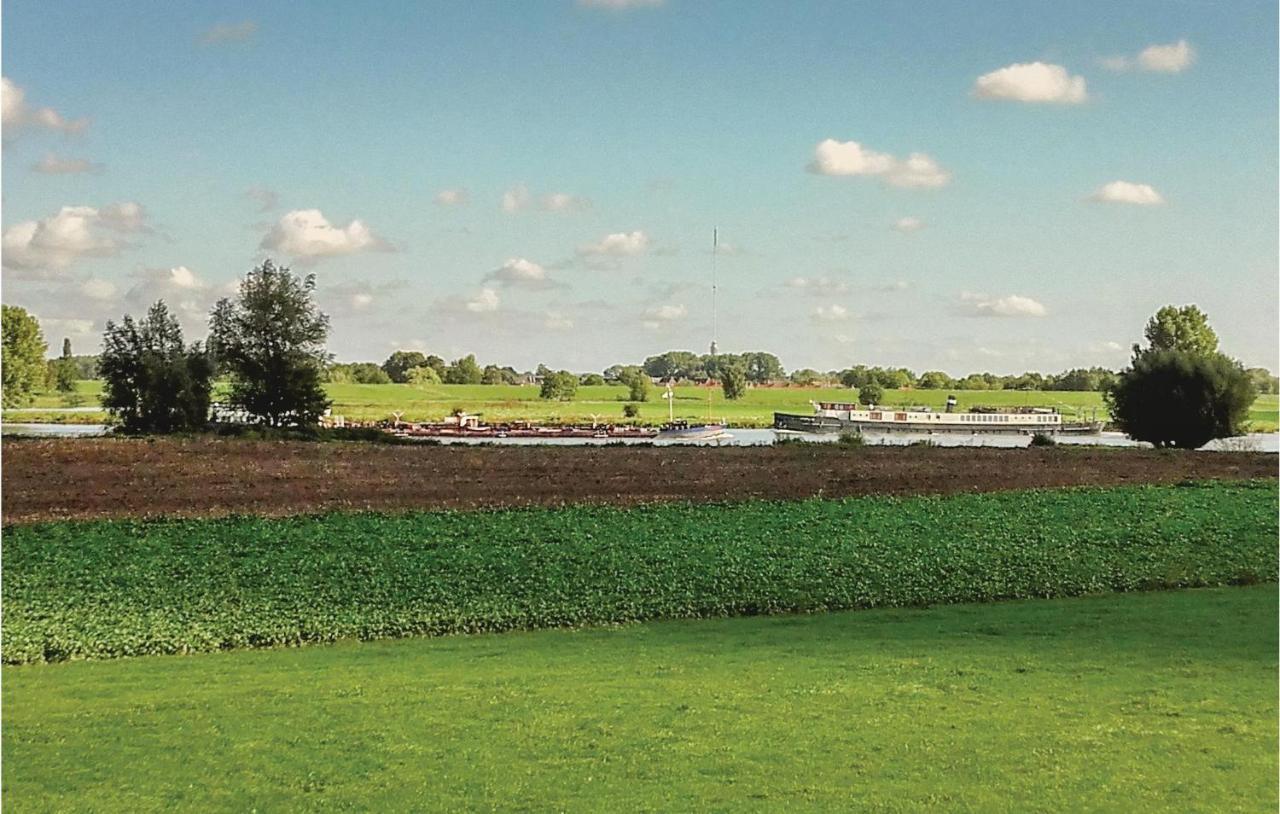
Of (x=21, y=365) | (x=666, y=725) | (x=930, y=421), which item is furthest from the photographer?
(x=930, y=421)

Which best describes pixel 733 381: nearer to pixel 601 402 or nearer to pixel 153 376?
pixel 601 402

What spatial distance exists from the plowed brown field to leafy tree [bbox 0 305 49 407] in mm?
13430

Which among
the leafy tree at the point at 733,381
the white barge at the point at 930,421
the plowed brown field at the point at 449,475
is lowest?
the plowed brown field at the point at 449,475

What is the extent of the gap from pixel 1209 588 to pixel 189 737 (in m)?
11.8

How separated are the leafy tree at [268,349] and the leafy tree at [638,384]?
12130mm

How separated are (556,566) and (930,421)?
70.7 feet

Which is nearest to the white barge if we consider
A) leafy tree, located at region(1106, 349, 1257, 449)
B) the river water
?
the river water

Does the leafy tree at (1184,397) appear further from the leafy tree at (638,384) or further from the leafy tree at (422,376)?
the leafy tree at (422,376)

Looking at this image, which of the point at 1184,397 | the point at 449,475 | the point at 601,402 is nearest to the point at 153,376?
the point at 449,475

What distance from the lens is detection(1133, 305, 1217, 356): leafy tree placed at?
121 ft

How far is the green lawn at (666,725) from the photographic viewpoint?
6.54m

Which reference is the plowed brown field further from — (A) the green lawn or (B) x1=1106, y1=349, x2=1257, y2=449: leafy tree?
(B) x1=1106, y1=349, x2=1257, y2=449: leafy tree

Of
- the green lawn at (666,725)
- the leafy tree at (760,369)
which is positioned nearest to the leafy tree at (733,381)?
the leafy tree at (760,369)

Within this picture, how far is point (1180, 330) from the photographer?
124 feet
